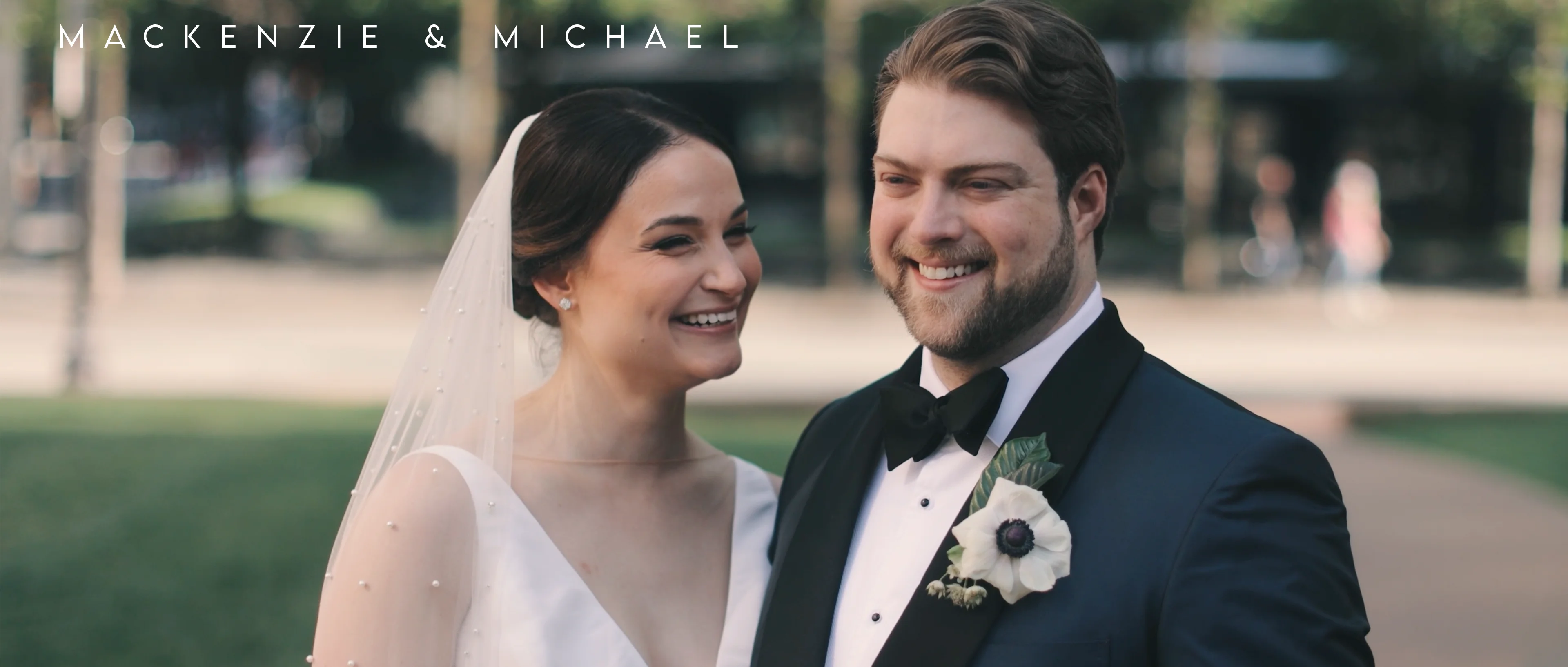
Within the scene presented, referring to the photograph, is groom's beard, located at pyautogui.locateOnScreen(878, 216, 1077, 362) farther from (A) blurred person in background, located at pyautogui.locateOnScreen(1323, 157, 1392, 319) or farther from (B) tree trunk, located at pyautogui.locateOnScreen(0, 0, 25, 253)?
(B) tree trunk, located at pyautogui.locateOnScreen(0, 0, 25, 253)

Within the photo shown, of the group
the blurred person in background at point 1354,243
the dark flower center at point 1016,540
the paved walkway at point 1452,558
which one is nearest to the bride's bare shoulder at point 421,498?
the dark flower center at point 1016,540

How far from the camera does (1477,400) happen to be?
40.2ft

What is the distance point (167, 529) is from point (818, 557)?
16.7 ft

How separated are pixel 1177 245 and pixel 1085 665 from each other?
84.0 ft

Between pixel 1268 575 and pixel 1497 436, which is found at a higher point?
pixel 1268 575

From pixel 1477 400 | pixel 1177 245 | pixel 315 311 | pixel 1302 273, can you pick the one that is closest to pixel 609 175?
pixel 1477 400

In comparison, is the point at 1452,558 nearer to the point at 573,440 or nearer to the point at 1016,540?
the point at 573,440

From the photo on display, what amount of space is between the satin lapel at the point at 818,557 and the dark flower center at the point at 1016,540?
1.46 ft

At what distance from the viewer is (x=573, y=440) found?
340 centimetres

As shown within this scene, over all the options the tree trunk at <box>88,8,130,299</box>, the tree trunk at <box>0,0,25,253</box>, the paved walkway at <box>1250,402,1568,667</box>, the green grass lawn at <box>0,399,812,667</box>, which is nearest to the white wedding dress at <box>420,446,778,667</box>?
the green grass lawn at <box>0,399,812,667</box>

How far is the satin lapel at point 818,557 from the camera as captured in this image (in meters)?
2.62

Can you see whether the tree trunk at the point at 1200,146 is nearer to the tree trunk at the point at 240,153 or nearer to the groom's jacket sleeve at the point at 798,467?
the tree trunk at the point at 240,153

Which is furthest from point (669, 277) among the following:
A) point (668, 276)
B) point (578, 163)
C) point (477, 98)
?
point (477, 98)

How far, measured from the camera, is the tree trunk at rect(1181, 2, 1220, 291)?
2028 cm
